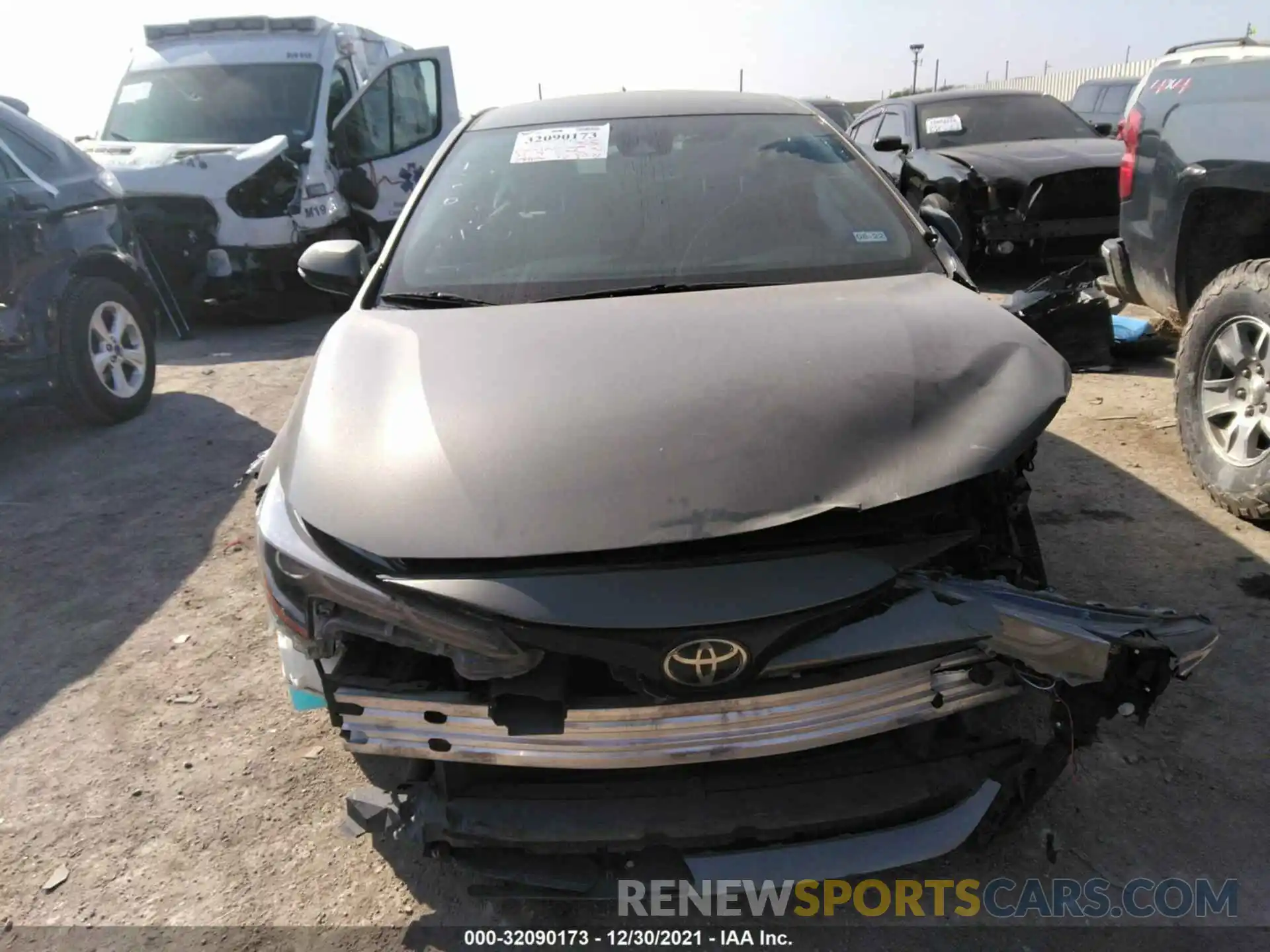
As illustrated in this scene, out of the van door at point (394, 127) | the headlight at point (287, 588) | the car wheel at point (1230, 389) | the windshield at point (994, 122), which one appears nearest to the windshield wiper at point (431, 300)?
the headlight at point (287, 588)

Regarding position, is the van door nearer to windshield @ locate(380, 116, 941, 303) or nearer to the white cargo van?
the white cargo van

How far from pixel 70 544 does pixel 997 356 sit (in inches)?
151

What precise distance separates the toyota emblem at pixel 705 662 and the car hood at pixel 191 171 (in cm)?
A: 705

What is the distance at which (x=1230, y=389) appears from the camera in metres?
3.62

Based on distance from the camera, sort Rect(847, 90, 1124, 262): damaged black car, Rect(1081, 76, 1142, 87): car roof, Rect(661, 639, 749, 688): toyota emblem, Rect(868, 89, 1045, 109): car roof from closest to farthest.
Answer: Rect(661, 639, 749, 688): toyota emblem → Rect(847, 90, 1124, 262): damaged black car → Rect(868, 89, 1045, 109): car roof → Rect(1081, 76, 1142, 87): car roof

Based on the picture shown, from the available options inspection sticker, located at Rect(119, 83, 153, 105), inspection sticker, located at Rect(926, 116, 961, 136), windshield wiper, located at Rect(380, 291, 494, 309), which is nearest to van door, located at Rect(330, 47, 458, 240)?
inspection sticker, located at Rect(119, 83, 153, 105)

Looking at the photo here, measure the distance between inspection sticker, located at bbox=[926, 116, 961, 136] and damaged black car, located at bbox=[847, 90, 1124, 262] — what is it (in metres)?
0.02

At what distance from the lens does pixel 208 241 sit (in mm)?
7379

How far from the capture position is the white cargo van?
7316 millimetres

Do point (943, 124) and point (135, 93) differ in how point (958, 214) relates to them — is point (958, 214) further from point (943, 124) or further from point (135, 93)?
point (135, 93)

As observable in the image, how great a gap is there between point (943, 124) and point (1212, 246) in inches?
188

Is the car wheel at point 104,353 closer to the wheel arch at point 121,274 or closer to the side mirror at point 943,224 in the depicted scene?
the wheel arch at point 121,274

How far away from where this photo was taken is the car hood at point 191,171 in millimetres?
7238

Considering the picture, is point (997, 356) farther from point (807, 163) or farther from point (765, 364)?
point (807, 163)
